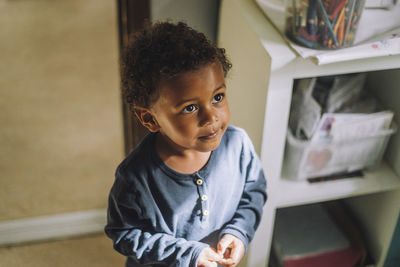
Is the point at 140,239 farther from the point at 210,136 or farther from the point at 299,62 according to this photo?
the point at 299,62

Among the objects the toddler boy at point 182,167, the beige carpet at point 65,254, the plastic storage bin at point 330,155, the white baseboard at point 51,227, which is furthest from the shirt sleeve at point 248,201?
the white baseboard at point 51,227

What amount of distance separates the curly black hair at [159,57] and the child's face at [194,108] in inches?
0.5

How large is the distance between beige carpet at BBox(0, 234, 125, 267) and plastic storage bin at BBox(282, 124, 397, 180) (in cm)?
67

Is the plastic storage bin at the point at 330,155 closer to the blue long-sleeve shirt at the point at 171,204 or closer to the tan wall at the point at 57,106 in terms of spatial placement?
the blue long-sleeve shirt at the point at 171,204

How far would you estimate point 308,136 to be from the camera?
108 cm

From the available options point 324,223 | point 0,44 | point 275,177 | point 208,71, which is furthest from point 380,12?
point 0,44

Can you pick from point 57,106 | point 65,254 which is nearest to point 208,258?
point 65,254

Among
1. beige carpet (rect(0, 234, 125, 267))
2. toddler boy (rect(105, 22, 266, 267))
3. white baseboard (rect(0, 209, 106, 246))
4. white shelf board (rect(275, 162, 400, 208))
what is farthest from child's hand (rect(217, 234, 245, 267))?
white baseboard (rect(0, 209, 106, 246))

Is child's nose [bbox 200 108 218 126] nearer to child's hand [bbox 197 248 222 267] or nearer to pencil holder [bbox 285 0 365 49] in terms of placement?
child's hand [bbox 197 248 222 267]

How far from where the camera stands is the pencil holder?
2.92 feet

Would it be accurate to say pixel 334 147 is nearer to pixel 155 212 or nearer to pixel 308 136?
pixel 308 136

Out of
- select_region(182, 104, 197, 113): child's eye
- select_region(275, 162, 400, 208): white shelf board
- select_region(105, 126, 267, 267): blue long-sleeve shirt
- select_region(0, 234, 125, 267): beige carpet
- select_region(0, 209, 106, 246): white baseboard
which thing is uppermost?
select_region(182, 104, 197, 113): child's eye

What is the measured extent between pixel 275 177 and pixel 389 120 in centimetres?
30

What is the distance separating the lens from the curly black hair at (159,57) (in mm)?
Answer: 658
